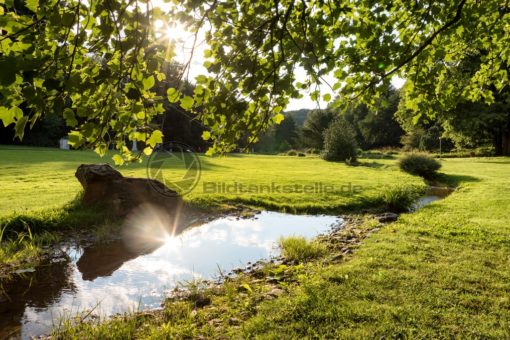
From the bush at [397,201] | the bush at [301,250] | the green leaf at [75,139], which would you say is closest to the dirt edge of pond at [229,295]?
the bush at [301,250]

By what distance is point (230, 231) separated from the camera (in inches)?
396

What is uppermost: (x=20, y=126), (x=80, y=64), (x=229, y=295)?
(x=80, y=64)

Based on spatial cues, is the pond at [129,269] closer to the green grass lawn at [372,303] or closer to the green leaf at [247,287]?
the green grass lawn at [372,303]

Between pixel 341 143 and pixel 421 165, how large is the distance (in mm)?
11080

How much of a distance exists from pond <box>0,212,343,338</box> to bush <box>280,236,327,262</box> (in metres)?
0.60

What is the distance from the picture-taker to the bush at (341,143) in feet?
107

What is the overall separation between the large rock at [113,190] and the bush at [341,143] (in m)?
23.7

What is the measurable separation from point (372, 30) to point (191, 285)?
4.82m

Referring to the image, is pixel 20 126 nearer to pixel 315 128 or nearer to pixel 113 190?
pixel 113 190

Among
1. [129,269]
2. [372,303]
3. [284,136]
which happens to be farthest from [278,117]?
[284,136]

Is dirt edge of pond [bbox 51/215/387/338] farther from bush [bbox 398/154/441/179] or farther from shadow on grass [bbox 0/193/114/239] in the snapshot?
bush [bbox 398/154/441/179]

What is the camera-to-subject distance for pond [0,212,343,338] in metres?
5.31

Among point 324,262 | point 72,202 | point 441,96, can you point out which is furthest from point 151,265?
point 441,96

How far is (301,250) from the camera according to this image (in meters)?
7.41
